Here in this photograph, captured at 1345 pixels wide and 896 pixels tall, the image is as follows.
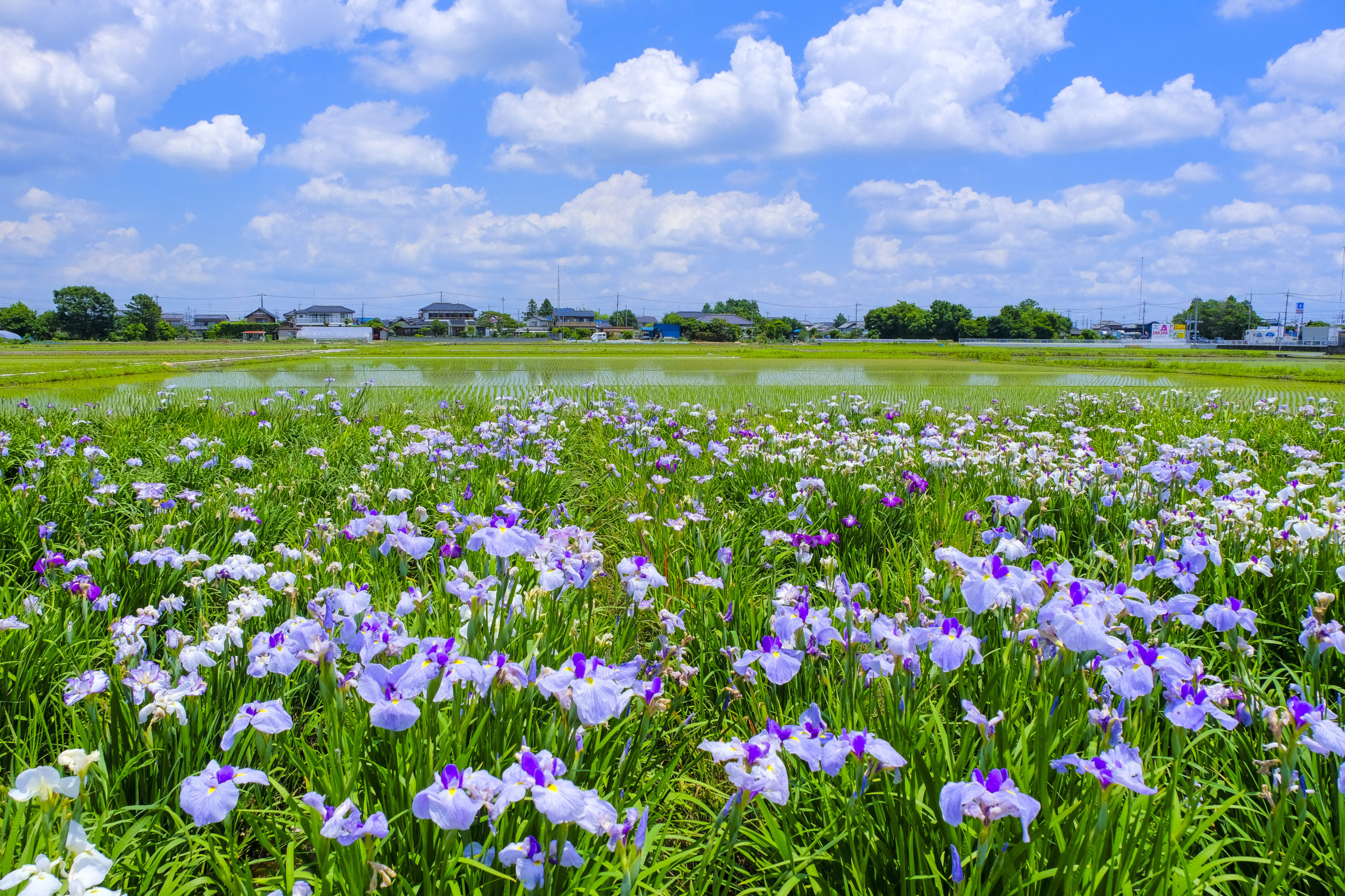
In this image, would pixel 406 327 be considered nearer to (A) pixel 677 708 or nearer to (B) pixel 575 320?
(B) pixel 575 320

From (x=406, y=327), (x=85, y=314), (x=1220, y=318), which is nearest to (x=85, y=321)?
(x=85, y=314)

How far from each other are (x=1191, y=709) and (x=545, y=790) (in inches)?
70.2

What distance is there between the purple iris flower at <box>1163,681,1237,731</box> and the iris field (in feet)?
0.04

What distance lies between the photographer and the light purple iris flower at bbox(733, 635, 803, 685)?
2137mm

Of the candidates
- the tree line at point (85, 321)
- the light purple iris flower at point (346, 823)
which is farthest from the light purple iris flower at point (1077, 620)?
the tree line at point (85, 321)

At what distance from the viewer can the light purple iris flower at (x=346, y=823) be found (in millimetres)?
1500

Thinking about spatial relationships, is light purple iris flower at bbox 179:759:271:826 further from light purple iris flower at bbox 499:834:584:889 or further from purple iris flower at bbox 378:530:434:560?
purple iris flower at bbox 378:530:434:560

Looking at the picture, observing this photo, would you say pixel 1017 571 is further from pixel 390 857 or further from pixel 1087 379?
pixel 1087 379

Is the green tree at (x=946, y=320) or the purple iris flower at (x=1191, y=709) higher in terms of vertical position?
the green tree at (x=946, y=320)

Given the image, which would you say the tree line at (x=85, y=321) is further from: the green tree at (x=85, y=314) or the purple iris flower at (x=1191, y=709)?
the purple iris flower at (x=1191, y=709)

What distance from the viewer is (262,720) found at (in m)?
1.94

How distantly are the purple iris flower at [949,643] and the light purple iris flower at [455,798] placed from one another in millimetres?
1284

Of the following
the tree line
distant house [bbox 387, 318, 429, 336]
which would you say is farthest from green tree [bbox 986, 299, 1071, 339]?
the tree line

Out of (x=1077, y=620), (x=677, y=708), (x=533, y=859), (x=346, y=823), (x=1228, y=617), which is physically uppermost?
(x=1077, y=620)
